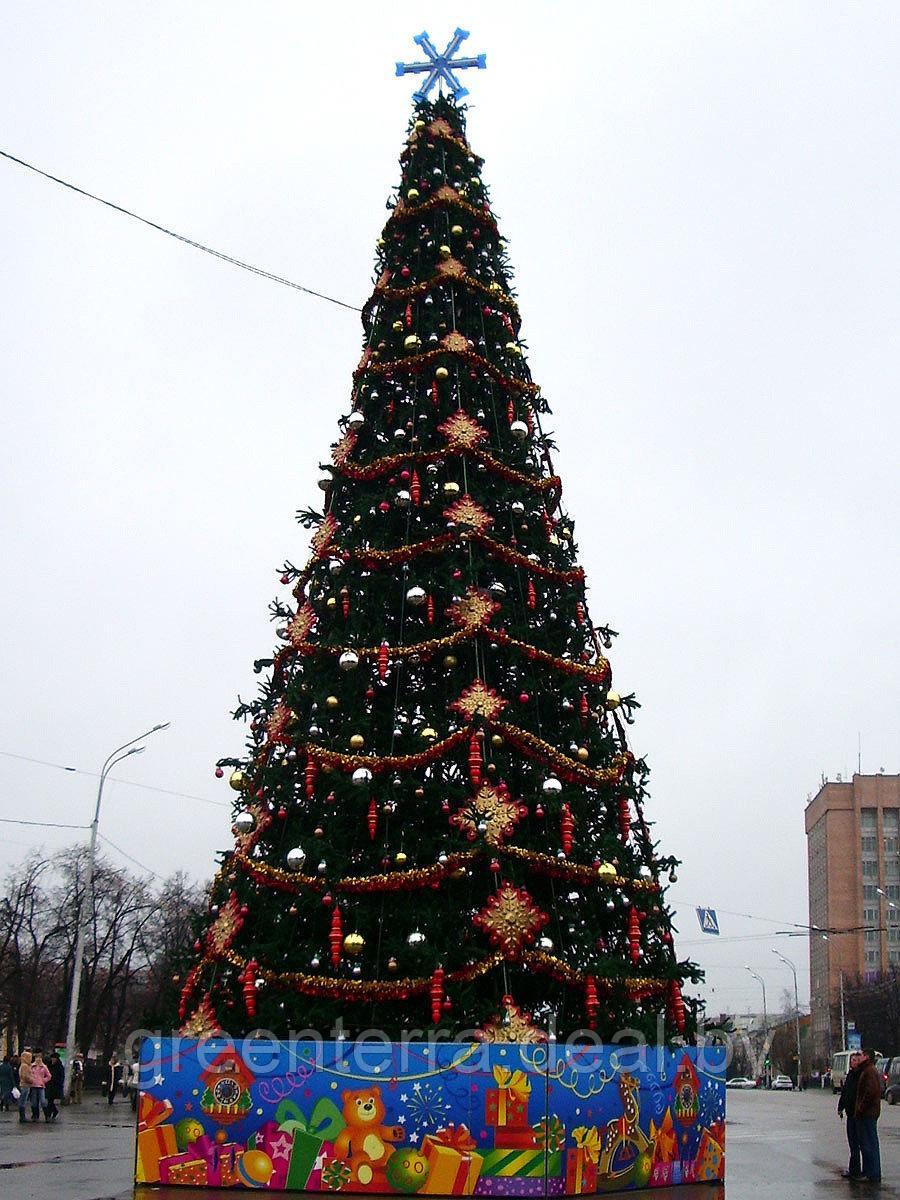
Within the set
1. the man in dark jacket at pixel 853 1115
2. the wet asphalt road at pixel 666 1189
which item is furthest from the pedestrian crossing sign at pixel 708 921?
the man in dark jacket at pixel 853 1115

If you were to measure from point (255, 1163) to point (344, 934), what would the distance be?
1.88 m

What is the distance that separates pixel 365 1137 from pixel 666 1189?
2727 millimetres

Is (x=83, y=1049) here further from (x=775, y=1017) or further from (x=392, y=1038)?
(x=775, y=1017)

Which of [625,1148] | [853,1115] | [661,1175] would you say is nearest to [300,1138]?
[625,1148]

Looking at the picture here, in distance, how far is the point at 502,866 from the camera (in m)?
10.2

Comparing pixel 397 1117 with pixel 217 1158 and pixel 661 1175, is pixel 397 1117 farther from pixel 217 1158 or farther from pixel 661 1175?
pixel 661 1175

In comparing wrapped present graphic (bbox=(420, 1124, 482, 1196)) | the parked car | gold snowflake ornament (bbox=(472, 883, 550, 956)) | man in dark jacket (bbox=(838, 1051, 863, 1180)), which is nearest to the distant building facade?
the parked car

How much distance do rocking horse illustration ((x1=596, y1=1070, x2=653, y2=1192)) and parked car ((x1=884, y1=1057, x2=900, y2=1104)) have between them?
33.3m

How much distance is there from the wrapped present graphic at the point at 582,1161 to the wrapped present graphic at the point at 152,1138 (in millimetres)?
3221

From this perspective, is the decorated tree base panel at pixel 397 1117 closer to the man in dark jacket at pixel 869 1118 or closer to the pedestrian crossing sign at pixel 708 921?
the man in dark jacket at pixel 869 1118

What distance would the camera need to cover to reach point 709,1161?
10.8m

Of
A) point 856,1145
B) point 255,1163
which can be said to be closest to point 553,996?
point 255,1163

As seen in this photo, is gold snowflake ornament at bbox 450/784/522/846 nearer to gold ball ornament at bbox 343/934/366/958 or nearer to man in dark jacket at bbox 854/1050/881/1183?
gold ball ornament at bbox 343/934/366/958

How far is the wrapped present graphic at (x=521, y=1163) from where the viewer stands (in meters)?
8.99
